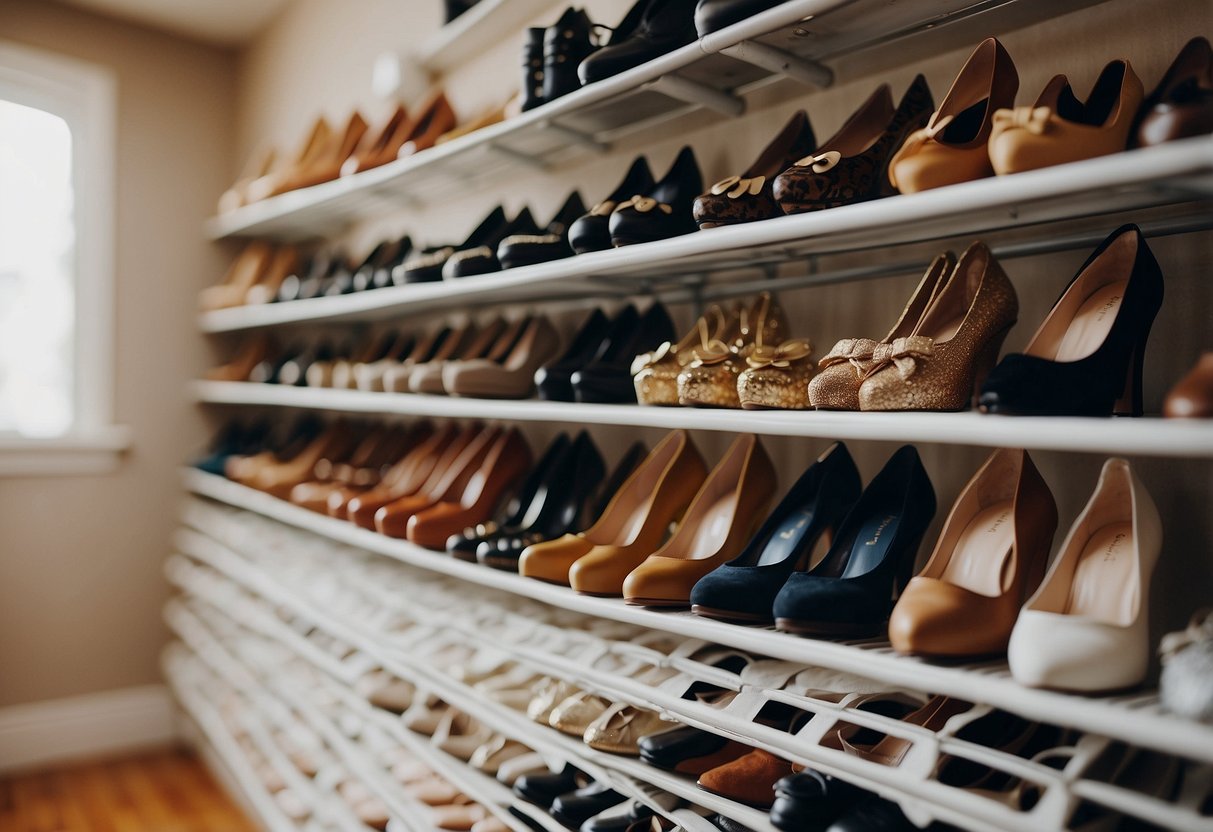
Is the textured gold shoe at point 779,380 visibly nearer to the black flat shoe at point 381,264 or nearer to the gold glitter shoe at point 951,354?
the gold glitter shoe at point 951,354

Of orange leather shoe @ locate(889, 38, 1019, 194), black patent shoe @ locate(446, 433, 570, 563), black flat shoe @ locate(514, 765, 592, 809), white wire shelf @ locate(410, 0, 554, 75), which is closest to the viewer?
A: orange leather shoe @ locate(889, 38, 1019, 194)

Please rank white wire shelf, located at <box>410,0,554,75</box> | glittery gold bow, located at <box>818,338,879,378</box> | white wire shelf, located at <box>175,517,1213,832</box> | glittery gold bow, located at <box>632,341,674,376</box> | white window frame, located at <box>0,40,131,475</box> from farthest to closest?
1. white window frame, located at <box>0,40,131,475</box>
2. white wire shelf, located at <box>410,0,554,75</box>
3. glittery gold bow, located at <box>632,341,674,376</box>
4. glittery gold bow, located at <box>818,338,879,378</box>
5. white wire shelf, located at <box>175,517,1213,832</box>

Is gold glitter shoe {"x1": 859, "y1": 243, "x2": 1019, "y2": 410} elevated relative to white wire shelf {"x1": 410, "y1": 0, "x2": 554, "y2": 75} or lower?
lower

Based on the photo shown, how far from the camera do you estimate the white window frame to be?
3.52 meters

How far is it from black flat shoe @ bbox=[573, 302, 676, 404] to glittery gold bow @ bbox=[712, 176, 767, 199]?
44 cm

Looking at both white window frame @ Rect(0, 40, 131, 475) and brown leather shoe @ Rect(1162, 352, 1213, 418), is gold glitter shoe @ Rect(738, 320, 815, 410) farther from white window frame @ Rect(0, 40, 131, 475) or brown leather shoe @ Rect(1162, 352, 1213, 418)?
white window frame @ Rect(0, 40, 131, 475)

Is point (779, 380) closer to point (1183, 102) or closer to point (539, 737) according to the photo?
point (1183, 102)

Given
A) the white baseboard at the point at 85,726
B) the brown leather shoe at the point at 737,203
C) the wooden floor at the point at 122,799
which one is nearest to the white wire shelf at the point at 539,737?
the brown leather shoe at the point at 737,203

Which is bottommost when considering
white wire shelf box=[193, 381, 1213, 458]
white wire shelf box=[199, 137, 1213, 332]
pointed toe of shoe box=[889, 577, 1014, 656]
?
pointed toe of shoe box=[889, 577, 1014, 656]

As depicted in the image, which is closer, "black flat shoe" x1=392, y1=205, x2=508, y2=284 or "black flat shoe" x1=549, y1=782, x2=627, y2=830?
"black flat shoe" x1=549, y1=782, x2=627, y2=830

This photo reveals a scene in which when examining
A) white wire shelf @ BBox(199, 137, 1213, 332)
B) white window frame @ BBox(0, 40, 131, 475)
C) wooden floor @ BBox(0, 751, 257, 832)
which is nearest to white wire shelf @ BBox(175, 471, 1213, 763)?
white wire shelf @ BBox(199, 137, 1213, 332)

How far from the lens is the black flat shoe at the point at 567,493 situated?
1.94 meters

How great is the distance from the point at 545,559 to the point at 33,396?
300cm

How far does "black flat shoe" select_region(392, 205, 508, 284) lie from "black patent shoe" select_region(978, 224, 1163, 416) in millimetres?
1298
